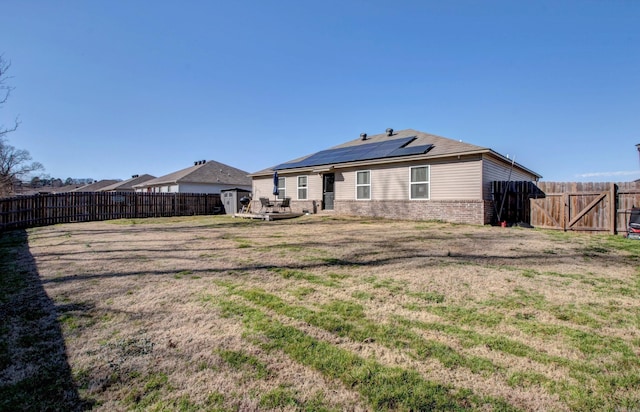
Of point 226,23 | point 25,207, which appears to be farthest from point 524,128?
point 25,207

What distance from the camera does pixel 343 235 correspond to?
8.62 meters

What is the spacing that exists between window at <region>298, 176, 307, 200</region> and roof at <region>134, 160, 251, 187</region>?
12.7 m

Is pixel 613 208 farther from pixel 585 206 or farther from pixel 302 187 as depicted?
pixel 302 187

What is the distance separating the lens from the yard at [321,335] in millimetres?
1848

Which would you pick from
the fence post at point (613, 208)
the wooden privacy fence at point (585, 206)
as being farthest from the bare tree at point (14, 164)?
the fence post at point (613, 208)

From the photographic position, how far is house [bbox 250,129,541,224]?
11.6 meters

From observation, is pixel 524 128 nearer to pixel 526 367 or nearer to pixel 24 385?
pixel 526 367

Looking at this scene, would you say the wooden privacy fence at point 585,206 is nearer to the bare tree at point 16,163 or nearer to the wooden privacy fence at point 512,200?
the wooden privacy fence at point 512,200

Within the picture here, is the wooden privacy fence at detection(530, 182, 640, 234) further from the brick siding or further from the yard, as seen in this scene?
the yard

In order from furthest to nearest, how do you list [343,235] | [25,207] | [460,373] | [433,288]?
[25,207] → [343,235] → [433,288] → [460,373]

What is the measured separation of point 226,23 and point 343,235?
33.6 ft

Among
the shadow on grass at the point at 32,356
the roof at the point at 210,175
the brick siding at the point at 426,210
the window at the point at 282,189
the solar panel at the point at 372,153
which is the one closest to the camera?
the shadow on grass at the point at 32,356

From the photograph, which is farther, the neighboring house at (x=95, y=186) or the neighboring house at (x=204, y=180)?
the neighboring house at (x=95, y=186)

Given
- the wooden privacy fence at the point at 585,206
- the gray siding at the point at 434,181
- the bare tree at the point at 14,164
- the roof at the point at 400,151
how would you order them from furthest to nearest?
the bare tree at the point at 14,164 < the roof at the point at 400,151 < the gray siding at the point at 434,181 < the wooden privacy fence at the point at 585,206
